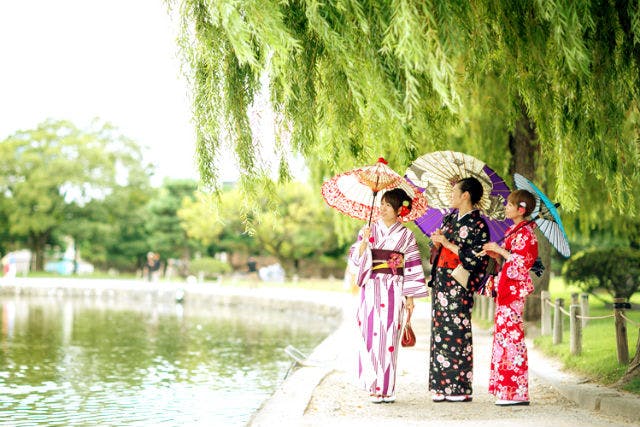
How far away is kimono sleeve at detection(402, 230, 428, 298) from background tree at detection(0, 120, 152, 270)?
3525cm

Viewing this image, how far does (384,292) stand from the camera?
6.05 meters

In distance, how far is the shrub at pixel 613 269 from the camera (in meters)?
15.4

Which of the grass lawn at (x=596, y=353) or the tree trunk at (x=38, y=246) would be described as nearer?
the grass lawn at (x=596, y=353)

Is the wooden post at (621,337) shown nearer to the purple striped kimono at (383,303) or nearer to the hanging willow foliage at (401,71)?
the hanging willow foliage at (401,71)

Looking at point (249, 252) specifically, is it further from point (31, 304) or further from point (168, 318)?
point (168, 318)

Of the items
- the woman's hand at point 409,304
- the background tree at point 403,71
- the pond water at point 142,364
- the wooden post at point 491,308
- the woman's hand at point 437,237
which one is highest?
the background tree at point 403,71

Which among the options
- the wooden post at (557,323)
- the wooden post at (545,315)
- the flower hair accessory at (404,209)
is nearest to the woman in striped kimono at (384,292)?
the flower hair accessory at (404,209)

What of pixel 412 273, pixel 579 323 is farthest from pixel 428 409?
pixel 579 323

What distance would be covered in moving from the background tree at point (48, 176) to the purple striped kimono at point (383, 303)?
115 ft

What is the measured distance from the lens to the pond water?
27.1 ft

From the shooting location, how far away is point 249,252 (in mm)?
43344

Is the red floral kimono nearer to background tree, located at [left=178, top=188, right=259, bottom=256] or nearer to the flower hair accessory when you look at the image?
the flower hair accessory

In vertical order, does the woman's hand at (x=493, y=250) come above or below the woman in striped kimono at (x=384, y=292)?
above

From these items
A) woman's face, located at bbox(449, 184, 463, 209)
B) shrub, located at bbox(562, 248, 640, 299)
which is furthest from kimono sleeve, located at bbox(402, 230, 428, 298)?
shrub, located at bbox(562, 248, 640, 299)
